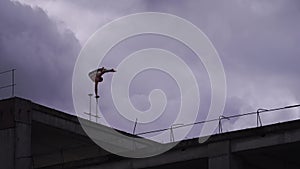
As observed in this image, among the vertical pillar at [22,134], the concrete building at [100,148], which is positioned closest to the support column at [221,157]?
the concrete building at [100,148]

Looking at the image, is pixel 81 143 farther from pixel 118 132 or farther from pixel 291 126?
pixel 291 126

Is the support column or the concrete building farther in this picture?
the support column

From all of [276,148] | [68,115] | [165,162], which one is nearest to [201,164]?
[165,162]

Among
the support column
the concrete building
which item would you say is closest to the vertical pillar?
the concrete building

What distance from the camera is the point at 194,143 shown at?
38812 millimetres

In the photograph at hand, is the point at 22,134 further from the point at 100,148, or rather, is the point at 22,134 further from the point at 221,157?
the point at 221,157

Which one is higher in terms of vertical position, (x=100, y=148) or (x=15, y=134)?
(x=100, y=148)

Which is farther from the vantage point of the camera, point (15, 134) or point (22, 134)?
point (22, 134)

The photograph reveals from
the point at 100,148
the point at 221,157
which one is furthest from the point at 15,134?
the point at 221,157

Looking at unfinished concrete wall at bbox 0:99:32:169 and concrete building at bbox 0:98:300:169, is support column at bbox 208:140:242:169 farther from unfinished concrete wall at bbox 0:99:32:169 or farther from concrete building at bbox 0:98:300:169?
unfinished concrete wall at bbox 0:99:32:169

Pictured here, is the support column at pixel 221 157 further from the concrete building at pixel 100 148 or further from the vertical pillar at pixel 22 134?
the vertical pillar at pixel 22 134

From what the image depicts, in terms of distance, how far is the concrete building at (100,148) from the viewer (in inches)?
1467

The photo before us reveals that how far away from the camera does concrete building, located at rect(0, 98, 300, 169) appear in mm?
37250

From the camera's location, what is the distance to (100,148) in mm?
49125
